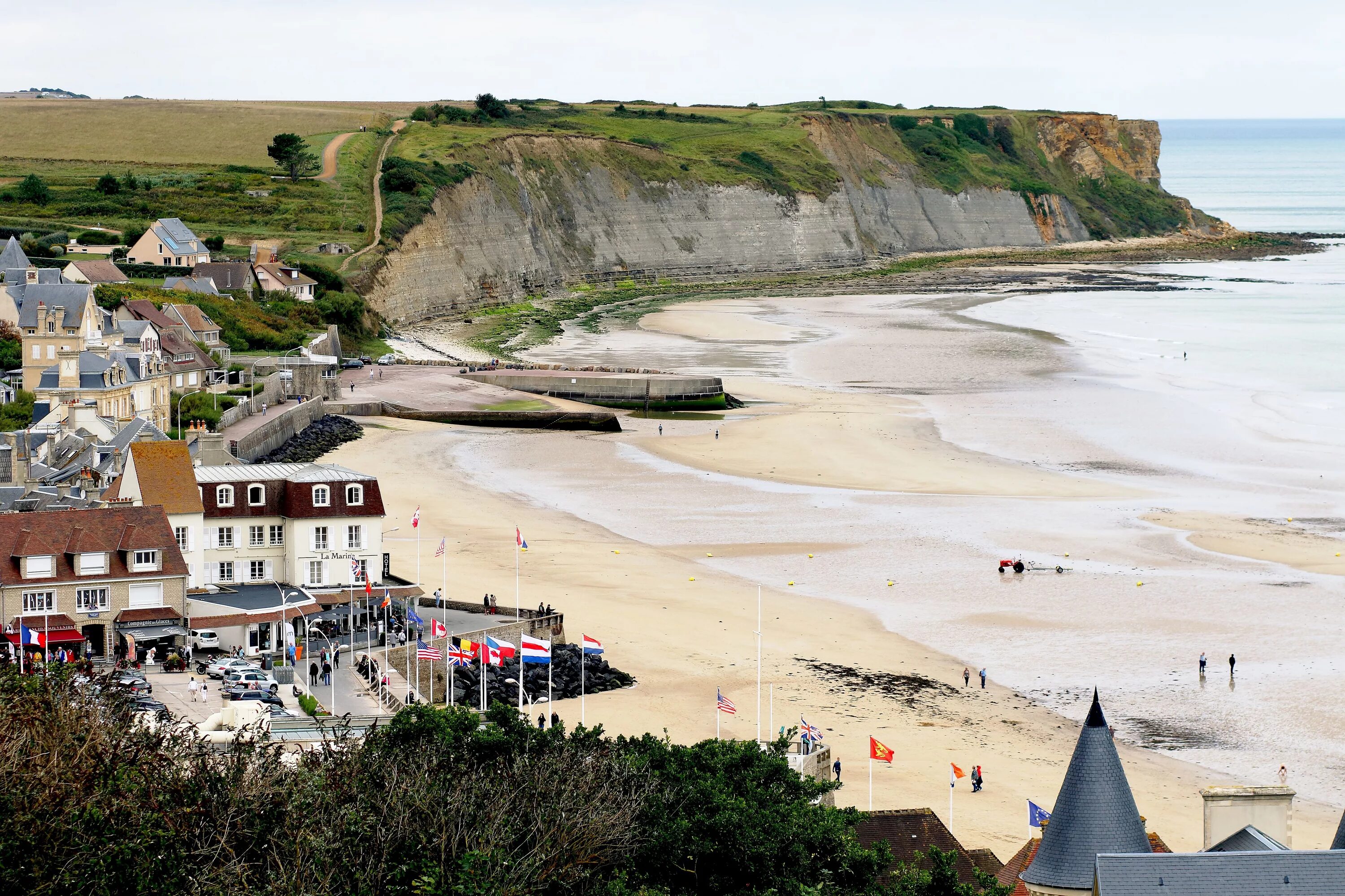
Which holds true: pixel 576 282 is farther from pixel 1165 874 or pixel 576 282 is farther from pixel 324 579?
pixel 1165 874

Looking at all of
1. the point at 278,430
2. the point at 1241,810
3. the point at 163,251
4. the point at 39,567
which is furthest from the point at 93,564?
the point at 163,251

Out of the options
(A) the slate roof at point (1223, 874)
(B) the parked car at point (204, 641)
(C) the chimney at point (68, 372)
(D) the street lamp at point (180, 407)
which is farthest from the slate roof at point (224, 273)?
(A) the slate roof at point (1223, 874)

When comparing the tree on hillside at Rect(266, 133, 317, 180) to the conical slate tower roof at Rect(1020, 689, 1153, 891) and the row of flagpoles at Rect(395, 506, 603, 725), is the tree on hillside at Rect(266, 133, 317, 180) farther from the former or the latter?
the conical slate tower roof at Rect(1020, 689, 1153, 891)

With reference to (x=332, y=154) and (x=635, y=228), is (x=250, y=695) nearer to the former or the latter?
(x=332, y=154)

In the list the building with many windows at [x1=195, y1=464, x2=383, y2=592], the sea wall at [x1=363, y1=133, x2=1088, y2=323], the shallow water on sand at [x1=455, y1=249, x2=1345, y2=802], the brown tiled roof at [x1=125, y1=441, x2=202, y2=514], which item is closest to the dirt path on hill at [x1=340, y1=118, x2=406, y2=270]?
the sea wall at [x1=363, y1=133, x2=1088, y2=323]

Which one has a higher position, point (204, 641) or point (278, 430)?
point (278, 430)

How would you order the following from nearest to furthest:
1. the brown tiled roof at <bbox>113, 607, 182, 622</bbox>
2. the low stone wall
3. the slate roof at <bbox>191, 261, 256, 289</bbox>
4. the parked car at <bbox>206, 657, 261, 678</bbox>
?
1. the parked car at <bbox>206, 657, 261, 678</bbox>
2. the brown tiled roof at <bbox>113, 607, 182, 622</bbox>
3. the low stone wall
4. the slate roof at <bbox>191, 261, 256, 289</bbox>
